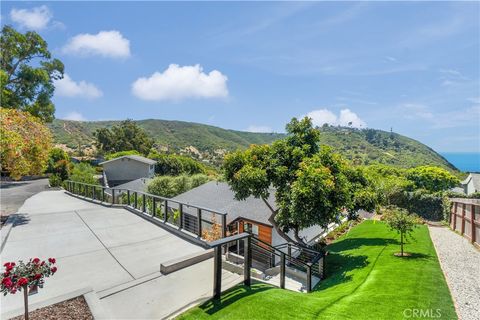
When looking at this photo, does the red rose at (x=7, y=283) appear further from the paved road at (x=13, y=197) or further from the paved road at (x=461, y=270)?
the paved road at (x=13, y=197)

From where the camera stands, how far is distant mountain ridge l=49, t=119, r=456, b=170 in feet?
281

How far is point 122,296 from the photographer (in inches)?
167

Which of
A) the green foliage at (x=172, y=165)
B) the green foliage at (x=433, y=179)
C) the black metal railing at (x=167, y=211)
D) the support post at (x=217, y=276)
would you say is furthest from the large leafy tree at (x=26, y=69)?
the green foliage at (x=433, y=179)

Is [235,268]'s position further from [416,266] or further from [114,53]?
[114,53]

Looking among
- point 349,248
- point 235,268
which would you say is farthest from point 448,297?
point 349,248

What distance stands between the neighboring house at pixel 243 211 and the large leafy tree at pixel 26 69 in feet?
44.6

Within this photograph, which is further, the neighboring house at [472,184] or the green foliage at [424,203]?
the neighboring house at [472,184]

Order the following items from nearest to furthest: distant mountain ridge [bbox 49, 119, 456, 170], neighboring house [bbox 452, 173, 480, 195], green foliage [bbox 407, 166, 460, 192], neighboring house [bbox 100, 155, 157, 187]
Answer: neighboring house [bbox 452, 173, 480, 195], neighboring house [bbox 100, 155, 157, 187], green foliage [bbox 407, 166, 460, 192], distant mountain ridge [bbox 49, 119, 456, 170]

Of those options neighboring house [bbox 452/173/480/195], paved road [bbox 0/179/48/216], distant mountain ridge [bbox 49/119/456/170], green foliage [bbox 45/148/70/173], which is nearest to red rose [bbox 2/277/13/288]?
paved road [bbox 0/179/48/216]

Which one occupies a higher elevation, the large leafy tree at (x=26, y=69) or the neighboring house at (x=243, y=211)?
the large leafy tree at (x=26, y=69)

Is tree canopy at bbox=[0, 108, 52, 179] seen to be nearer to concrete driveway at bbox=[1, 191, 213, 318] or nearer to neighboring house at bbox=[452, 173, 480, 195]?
concrete driveway at bbox=[1, 191, 213, 318]

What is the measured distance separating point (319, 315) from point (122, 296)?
3151 mm

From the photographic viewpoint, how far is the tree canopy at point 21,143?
872 cm

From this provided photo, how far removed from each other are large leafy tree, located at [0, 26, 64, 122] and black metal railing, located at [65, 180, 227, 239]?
7.45 metres
